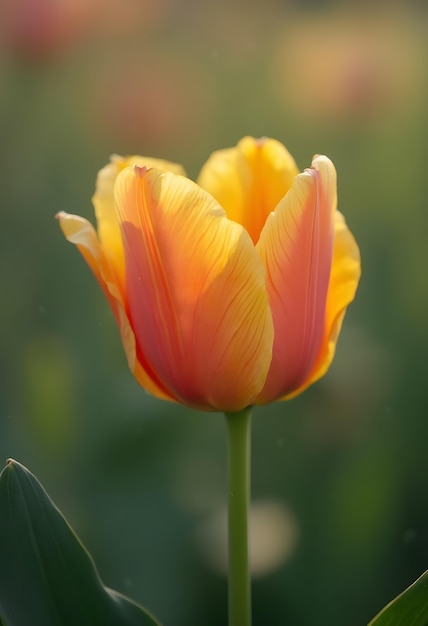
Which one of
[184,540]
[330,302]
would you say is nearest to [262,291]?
[330,302]

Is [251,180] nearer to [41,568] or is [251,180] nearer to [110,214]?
[110,214]

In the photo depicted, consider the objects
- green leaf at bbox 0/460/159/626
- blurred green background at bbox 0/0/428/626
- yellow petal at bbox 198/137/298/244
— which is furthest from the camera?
blurred green background at bbox 0/0/428/626

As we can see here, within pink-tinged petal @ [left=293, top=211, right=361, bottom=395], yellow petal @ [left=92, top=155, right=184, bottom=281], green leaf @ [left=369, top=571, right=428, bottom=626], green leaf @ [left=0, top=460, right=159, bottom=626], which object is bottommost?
green leaf @ [left=369, top=571, right=428, bottom=626]

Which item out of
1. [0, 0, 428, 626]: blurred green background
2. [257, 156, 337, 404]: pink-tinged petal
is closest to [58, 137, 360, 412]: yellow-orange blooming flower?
[257, 156, 337, 404]: pink-tinged petal

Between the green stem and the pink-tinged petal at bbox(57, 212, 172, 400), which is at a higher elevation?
the pink-tinged petal at bbox(57, 212, 172, 400)

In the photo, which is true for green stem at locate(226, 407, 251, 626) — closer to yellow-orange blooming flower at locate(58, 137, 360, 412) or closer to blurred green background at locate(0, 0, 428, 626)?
yellow-orange blooming flower at locate(58, 137, 360, 412)

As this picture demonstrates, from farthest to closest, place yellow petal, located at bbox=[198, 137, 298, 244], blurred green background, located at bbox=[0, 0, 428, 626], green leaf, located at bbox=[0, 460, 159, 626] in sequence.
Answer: blurred green background, located at bbox=[0, 0, 428, 626] < yellow petal, located at bbox=[198, 137, 298, 244] < green leaf, located at bbox=[0, 460, 159, 626]

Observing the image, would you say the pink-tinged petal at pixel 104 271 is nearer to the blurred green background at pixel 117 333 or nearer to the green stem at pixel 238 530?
the green stem at pixel 238 530

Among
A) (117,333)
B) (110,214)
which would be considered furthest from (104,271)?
(117,333)
